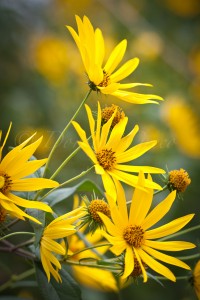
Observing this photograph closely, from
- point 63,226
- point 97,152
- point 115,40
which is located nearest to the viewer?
point 63,226

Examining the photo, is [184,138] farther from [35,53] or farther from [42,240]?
[42,240]

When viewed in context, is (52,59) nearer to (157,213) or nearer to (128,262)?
(157,213)

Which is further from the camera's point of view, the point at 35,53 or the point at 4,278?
the point at 35,53

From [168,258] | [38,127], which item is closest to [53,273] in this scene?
[168,258]

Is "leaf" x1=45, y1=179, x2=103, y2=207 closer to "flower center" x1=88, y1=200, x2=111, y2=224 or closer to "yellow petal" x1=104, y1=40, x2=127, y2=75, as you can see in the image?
"flower center" x1=88, y1=200, x2=111, y2=224

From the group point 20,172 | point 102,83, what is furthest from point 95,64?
point 20,172

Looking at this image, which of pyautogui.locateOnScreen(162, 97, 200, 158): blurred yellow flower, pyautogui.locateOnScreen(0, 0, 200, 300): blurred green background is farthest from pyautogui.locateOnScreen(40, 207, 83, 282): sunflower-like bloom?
pyautogui.locateOnScreen(162, 97, 200, 158): blurred yellow flower

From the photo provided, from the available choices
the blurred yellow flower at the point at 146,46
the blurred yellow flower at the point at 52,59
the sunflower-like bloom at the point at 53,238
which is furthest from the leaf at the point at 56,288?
the blurred yellow flower at the point at 146,46
